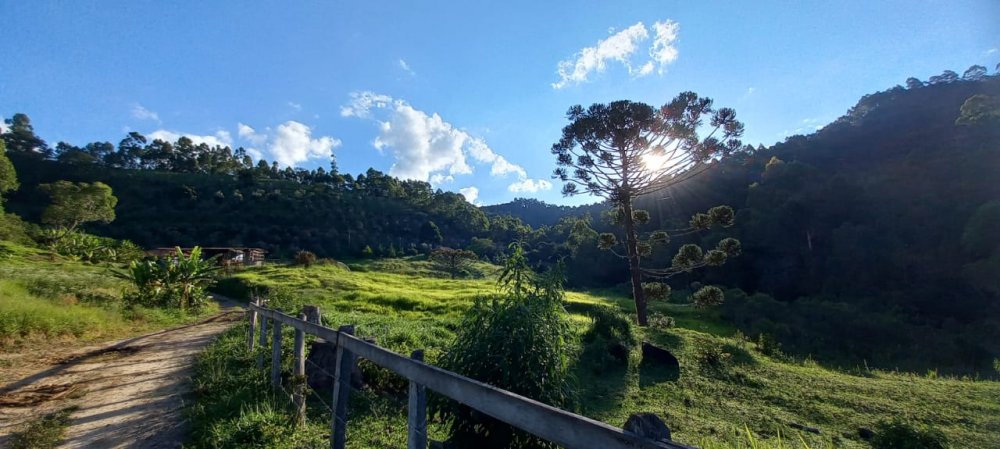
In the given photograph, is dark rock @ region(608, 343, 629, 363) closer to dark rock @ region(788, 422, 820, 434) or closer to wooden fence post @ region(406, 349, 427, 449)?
dark rock @ region(788, 422, 820, 434)

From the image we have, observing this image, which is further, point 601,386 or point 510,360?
point 601,386

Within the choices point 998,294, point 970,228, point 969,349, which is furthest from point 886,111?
point 969,349

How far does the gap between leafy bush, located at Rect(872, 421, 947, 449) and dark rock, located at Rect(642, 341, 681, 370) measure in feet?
19.0

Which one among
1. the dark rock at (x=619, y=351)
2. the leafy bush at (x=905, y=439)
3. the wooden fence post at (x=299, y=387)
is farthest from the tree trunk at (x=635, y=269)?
the wooden fence post at (x=299, y=387)

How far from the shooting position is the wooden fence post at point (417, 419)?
3.12 m

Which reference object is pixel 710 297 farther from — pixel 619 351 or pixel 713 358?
pixel 619 351

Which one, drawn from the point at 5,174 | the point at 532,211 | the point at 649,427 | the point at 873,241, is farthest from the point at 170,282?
the point at 532,211

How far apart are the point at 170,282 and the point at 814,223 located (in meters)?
58.1

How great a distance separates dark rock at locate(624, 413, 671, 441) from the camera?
1641 millimetres

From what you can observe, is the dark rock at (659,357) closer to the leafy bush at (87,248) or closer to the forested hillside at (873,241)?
the forested hillside at (873,241)

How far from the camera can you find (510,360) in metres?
3.80

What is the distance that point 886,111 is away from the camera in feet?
246

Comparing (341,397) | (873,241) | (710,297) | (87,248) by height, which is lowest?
(710,297)

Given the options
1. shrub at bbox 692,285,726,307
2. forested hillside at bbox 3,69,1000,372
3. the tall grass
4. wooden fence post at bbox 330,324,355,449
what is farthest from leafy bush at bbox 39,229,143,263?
wooden fence post at bbox 330,324,355,449
